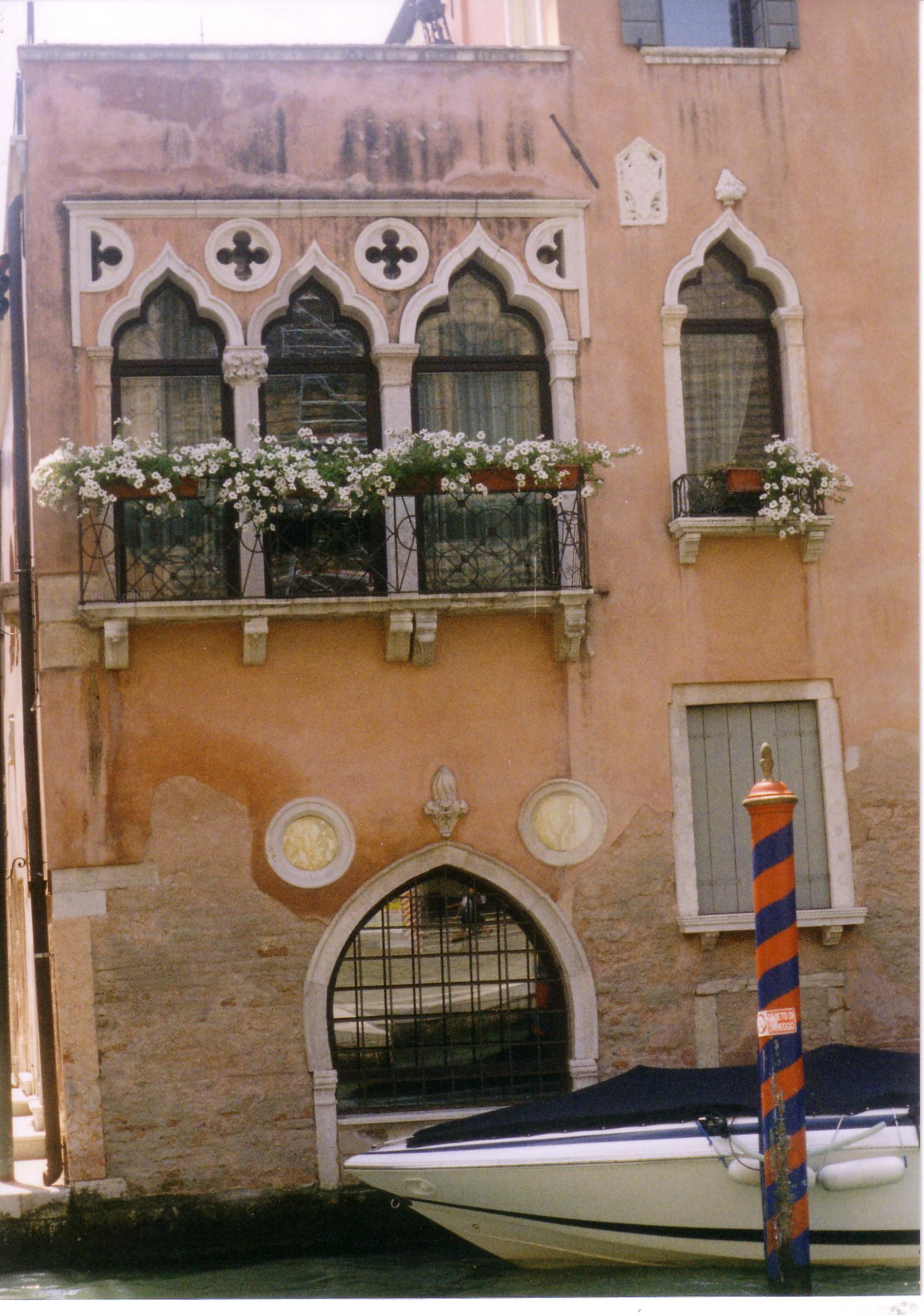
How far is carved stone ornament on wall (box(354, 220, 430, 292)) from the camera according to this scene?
946 centimetres

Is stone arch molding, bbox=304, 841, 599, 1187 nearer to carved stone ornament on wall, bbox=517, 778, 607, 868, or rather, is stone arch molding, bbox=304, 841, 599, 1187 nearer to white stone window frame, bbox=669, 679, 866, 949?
carved stone ornament on wall, bbox=517, 778, 607, 868

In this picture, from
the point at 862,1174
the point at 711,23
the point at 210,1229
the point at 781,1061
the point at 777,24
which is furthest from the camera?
the point at 711,23

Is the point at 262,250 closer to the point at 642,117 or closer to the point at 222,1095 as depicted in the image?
the point at 642,117

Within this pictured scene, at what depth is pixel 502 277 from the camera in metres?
9.60

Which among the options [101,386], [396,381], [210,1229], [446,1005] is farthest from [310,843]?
[101,386]

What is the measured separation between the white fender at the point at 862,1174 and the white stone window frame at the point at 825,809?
1730mm

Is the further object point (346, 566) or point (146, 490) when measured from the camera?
point (346, 566)

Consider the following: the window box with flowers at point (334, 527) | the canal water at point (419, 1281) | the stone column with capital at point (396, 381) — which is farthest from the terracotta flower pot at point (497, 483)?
the canal water at point (419, 1281)

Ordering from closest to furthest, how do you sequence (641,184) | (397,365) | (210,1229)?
1. (210,1229)
2. (397,365)
3. (641,184)

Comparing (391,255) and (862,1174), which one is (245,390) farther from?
(862,1174)

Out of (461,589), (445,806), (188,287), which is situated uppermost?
(188,287)

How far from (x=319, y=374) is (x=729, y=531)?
2307 millimetres

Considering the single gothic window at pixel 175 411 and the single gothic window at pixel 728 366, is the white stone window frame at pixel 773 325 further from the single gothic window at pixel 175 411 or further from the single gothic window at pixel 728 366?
the single gothic window at pixel 175 411

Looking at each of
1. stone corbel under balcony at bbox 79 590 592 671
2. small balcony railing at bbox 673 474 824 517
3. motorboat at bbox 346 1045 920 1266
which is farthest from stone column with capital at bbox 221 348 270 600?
motorboat at bbox 346 1045 920 1266
